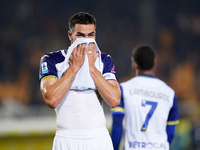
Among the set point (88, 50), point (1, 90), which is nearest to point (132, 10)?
point (1, 90)

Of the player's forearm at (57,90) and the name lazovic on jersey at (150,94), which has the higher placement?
the player's forearm at (57,90)

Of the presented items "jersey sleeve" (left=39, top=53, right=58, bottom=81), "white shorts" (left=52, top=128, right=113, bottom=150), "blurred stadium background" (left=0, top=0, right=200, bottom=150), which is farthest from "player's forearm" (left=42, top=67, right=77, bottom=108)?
"blurred stadium background" (left=0, top=0, right=200, bottom=150)

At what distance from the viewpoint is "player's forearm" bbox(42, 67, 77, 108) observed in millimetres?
2299

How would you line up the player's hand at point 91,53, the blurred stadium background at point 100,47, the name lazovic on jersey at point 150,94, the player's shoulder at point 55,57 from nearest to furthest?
1. the player's hand at point 91,53
2. the player's shoulder at point 55,57
3. the name lazovic on jersey at point 150,94
4. the blurred stadium background at point 100,47

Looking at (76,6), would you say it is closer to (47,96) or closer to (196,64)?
(196,64)

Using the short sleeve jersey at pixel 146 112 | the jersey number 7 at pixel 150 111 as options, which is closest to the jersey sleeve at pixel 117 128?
the short sleeve jersey at pixel 146 112

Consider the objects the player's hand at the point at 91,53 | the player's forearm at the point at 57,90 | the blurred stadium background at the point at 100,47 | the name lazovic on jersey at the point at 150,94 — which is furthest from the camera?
the blurred stadium background at the point at 100,47

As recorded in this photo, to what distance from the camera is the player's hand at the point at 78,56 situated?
239 cm

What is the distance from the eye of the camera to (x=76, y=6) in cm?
1173

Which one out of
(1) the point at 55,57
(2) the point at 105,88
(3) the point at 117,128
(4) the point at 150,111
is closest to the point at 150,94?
(4) the point at 150,111

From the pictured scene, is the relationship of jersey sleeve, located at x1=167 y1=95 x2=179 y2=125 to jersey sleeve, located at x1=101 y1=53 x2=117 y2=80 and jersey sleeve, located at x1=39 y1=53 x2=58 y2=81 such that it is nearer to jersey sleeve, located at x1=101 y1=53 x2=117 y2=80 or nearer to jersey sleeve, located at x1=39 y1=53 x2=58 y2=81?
jersey sleeve, located at x1=101 y1=53 x2=117 y2=80

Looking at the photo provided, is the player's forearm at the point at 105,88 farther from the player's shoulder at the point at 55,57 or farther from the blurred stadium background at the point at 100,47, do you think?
the blurred stadium background at the point at 100,47

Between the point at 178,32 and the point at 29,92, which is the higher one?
the point at 178,32

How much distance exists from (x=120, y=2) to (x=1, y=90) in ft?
20.3
